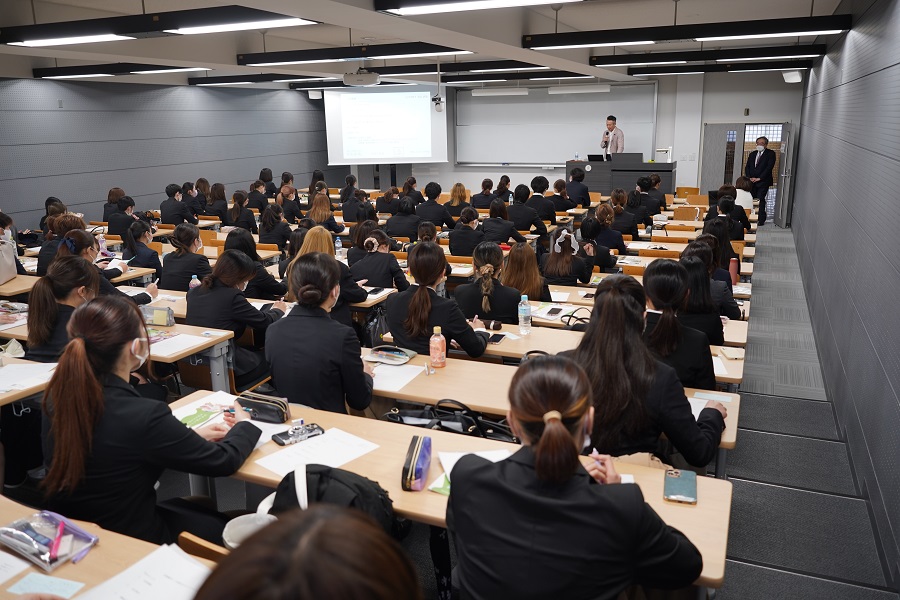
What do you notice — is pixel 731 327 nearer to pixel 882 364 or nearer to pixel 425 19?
pixel 882 364

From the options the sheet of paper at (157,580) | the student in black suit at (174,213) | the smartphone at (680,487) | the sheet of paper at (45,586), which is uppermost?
the student in black suit at (174,213)

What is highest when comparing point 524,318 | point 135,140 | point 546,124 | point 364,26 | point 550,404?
point 364,26

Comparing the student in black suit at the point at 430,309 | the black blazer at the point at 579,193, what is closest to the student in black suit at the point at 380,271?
the student in black suit at the point at 430,309

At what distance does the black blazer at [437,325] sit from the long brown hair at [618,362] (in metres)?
1.41

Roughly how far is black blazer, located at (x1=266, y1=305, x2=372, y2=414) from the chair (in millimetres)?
1334

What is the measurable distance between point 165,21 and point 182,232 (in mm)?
1732

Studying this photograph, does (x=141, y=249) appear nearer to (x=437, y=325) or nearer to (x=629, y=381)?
(x=437, y=325)

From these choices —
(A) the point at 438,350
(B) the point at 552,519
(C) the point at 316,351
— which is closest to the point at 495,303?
(A) the point at 438,350

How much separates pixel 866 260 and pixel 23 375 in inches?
205

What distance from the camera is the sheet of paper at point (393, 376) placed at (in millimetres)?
3555

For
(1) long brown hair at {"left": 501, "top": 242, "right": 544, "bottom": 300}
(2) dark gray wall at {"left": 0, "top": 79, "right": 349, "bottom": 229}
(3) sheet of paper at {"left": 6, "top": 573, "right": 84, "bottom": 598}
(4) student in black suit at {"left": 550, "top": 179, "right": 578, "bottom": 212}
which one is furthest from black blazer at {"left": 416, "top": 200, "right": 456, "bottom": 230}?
(3) sheet of paper at {"left": 6, "top": 573, "right": 84, "bottom": 598}

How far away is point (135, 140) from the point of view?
1256 cm

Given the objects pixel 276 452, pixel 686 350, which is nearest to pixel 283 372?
pixel 276 452

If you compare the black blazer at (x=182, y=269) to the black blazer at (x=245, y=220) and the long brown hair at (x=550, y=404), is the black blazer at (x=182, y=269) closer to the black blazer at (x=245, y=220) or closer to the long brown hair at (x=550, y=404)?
the black blazer at (x=245, y=220)
